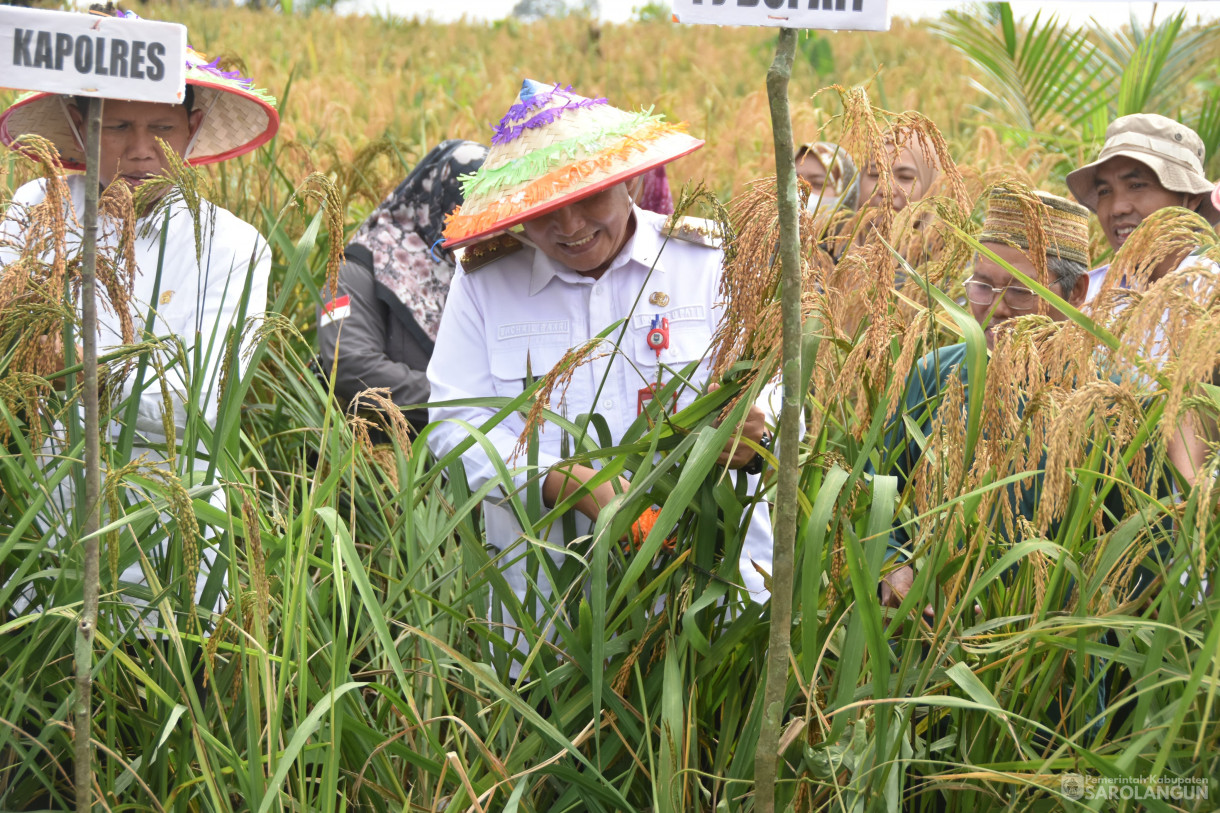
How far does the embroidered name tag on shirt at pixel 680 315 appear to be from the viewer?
2086mm

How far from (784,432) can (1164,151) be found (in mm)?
2494

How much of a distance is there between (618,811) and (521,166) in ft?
3.94

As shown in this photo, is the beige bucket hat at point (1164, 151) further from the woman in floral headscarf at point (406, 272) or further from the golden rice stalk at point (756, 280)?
the golden rice stalk at point (756, 280)

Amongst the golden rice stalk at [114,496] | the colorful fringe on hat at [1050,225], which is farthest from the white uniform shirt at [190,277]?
the colorful fringe on hat at [1050,225]

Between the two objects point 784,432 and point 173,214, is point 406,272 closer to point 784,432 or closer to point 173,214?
point 173,214

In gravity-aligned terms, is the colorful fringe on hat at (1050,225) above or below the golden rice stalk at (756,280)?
above

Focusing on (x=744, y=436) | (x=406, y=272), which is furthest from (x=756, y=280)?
(x=406, y=272)

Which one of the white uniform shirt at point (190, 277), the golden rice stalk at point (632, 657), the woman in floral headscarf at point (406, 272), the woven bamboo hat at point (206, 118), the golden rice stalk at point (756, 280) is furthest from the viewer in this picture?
the woman in floral headscarf at point (406, 272)

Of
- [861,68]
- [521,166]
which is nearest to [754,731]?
[521,166]

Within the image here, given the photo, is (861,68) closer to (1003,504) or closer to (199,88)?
(199,88)

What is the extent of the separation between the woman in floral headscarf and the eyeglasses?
171 cm

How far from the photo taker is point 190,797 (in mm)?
1277

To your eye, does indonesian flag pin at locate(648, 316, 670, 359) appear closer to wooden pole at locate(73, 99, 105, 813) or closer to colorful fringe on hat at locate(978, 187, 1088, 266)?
colorful fringe on hat at locate(978, 187, 1088, 266)

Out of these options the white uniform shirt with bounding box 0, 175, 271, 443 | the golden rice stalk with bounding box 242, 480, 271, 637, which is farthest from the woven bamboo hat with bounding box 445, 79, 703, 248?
the golden rice stalk with bounding box 242, 480, 271, 637
